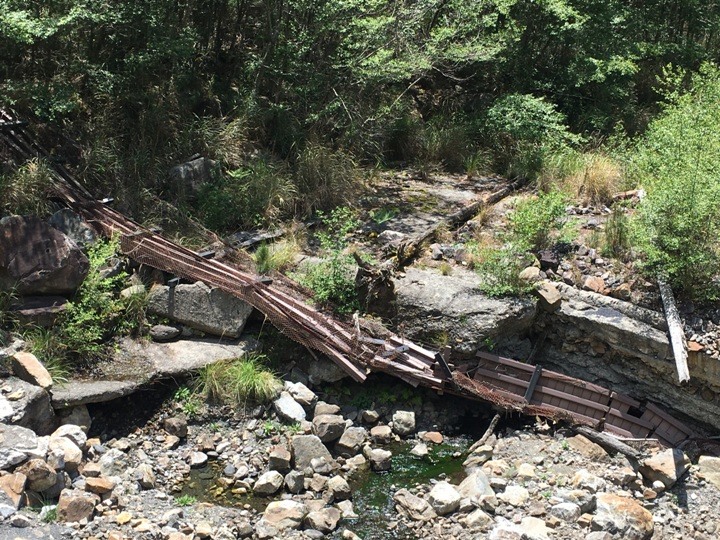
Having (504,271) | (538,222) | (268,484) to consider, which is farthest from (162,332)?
(538,222)

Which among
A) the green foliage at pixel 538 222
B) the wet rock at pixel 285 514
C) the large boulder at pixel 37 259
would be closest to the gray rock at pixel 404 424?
the wet rock at pixel 285 514

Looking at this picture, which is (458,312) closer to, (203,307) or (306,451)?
(306,451)

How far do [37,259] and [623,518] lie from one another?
5479mm

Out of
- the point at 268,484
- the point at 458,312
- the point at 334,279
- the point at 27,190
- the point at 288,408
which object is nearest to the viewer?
the point at 268,484

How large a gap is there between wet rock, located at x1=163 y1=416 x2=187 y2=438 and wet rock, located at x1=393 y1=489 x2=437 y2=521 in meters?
1.97

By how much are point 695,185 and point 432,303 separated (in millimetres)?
2723

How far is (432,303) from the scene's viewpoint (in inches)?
300

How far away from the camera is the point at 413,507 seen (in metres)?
6.15

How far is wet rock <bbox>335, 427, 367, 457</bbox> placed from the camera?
6.86 metres

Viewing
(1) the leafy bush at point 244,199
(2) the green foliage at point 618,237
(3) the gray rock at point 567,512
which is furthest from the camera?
(1) the leafy bush at point 244,199

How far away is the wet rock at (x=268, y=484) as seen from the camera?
627cm

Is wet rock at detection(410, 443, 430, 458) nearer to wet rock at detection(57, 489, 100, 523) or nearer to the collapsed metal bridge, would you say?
the collapsed metal bridge

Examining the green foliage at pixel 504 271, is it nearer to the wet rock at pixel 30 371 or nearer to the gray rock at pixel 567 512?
the gray rock at pixel 567 512

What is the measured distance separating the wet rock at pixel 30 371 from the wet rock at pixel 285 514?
217cm
